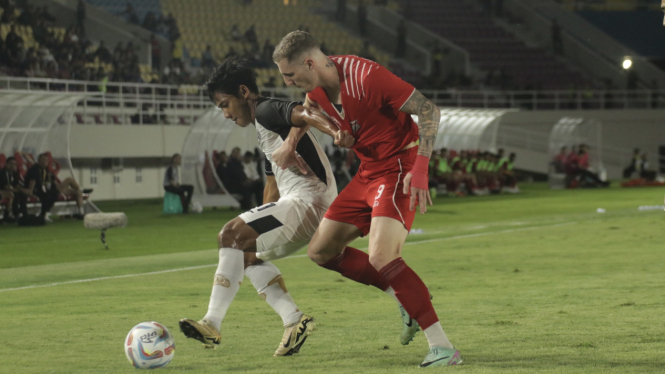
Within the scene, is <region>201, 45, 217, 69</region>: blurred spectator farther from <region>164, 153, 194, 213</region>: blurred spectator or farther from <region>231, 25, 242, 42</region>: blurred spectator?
<region>164, 153, 194, 213</region>: blurred spectator

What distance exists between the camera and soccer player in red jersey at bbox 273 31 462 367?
525 cm

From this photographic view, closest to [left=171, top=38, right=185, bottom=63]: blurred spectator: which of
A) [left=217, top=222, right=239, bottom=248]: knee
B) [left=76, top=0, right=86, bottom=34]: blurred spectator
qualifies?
[left=76, top=0, right=86, bottom=34]: blurred spectator

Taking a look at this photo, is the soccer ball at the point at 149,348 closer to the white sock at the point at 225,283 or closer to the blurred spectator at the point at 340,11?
the white sock at the point at 225,283

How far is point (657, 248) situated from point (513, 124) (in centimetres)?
2806

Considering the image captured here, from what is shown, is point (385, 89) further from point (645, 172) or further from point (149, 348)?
point (645, 172)

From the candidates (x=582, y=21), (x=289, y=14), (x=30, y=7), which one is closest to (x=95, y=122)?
(x=30, y=7)

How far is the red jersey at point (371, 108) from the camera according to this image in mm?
5367

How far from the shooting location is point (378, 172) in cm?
564

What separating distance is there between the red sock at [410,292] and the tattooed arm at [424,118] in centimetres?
70

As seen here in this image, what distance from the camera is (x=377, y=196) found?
5.52 metres

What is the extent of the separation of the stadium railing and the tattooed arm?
17395 mm

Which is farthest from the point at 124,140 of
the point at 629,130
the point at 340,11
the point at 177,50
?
the point at 629,130

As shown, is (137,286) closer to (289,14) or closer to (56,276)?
(56,276)

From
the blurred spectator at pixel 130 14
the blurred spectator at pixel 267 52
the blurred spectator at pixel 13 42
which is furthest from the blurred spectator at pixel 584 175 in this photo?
the blurred spectator at pixel 13 42
